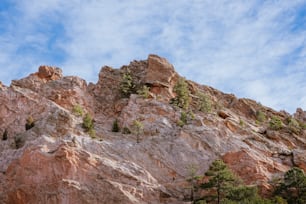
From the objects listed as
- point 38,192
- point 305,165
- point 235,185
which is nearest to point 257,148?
point 305,165

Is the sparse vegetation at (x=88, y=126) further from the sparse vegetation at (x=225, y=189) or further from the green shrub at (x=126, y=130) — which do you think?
the sparse vegetation at (x=225, y=189)

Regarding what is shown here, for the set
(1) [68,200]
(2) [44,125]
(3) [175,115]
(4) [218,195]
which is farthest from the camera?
(3) [175,115]

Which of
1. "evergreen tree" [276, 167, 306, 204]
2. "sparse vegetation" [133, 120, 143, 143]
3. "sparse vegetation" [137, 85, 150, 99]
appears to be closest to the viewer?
"evergreen tree" [276, 167, 306, 204]

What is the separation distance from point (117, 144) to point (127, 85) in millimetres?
20577

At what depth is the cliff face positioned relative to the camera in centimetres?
4734

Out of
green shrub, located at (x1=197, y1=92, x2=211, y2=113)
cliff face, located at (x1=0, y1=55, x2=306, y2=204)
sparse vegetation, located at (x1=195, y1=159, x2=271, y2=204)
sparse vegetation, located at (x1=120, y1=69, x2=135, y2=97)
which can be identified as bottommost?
sparse vegetation, located at (x1=195, y1=159, x2=271, y2=204)

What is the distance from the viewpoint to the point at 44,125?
2233 inches

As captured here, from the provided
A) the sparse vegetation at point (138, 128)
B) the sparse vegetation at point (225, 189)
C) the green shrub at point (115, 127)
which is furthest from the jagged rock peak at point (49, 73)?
the sparse vegetation at point (225, 189)

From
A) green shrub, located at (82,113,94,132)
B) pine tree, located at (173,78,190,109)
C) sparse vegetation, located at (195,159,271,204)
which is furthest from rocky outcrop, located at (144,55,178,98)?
sparse vegetation, located at (195,159,271,204)

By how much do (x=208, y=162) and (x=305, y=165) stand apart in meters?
13.8

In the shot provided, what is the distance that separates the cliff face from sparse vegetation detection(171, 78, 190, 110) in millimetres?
1666

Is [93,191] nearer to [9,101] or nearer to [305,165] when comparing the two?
[9,101]

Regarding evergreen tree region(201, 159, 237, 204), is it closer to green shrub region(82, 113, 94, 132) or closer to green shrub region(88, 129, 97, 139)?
green shrub region(88, 129, 97, 139)

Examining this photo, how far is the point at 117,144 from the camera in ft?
184
